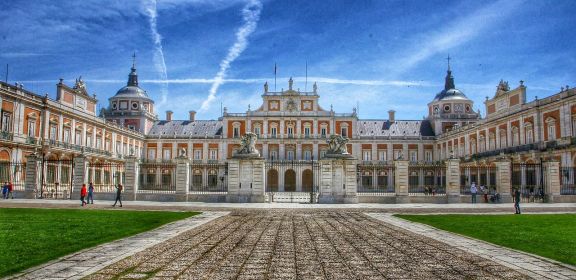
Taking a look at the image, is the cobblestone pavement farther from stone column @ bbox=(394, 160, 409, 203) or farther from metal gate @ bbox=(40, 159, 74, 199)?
metal gate @ bbox=(40, 159, 74, 199)

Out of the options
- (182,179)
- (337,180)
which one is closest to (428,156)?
(337,180)

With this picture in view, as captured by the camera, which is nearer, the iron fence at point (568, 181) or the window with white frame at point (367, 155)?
the iron fence at point (568, 181)

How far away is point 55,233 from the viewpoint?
33.3 ft

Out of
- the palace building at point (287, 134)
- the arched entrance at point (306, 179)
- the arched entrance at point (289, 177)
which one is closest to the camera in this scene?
the palace building at point (287, 134)

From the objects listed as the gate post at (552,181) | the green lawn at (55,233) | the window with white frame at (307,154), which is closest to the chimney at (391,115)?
the window with white frame at (307,154)

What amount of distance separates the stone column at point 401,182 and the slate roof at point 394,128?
35206 millimetres

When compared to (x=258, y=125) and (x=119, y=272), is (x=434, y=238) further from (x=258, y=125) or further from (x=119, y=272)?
(x=258, y=125)

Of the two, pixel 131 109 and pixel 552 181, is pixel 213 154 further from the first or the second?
pixel 552 181

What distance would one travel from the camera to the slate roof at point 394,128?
202ft

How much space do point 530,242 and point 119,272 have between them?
7.80m

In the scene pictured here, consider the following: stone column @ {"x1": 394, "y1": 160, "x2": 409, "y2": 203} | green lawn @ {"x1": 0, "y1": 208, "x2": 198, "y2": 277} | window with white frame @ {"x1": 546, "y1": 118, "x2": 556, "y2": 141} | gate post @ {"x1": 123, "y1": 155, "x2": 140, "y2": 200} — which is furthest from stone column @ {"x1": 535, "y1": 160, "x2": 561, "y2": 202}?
gate post @ {"x1": 123, "y1": 155, "x2": 140, "y2": 200}

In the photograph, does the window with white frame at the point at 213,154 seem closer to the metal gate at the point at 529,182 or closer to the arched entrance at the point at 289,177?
the arched entrance at the point at 289,177

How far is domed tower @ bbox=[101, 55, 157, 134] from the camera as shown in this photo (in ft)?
198

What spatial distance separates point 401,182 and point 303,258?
18.0 meters
